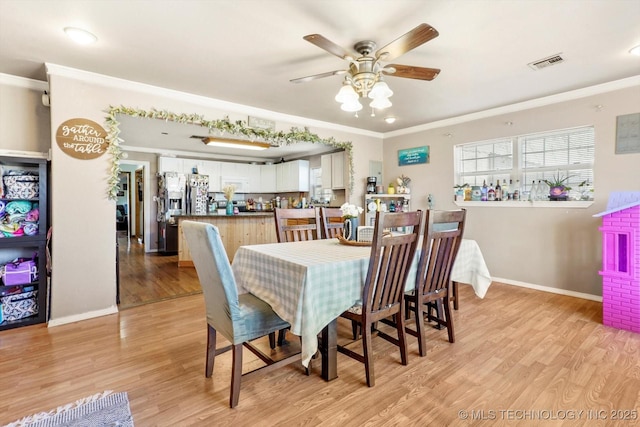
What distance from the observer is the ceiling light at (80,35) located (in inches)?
88.5

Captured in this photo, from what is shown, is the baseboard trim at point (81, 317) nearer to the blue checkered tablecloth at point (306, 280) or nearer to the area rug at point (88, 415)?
the area rug at point (88, 415)

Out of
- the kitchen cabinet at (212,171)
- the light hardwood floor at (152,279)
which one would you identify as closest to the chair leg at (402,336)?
the light hardwood floor at (152,279)

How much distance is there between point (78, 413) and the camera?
1669mm

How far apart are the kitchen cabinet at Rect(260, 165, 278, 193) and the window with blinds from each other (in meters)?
4.81

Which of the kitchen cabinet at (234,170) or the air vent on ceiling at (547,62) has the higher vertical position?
the air vent on ceiling at (547,62)

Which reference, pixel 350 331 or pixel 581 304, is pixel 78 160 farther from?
pixel 581 304

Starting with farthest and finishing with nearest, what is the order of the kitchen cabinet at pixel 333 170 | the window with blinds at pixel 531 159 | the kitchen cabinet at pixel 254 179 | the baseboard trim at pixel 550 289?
the kitchen cabinet at pixel 254 179 < the kitchen cabinet at pixel 333 170 < the window with blinds at pixel 531 159 < the baseboard trim at pixel 550 289

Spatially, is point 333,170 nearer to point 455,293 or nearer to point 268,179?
point 268,179

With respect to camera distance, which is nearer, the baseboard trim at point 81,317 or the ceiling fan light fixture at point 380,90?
the ceiling fan light fixture at point 380,90

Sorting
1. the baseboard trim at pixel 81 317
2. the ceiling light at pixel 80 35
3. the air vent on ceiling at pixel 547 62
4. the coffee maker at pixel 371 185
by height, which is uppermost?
the air vent on ceiling at pixel 547 62

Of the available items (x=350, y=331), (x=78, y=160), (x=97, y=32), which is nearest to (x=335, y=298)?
(x=350, y=331)

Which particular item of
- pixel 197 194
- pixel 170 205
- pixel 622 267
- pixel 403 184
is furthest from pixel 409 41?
pixel 170 205

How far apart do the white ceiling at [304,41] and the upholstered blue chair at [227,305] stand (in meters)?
1.51

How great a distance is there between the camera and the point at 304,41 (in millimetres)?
2445
